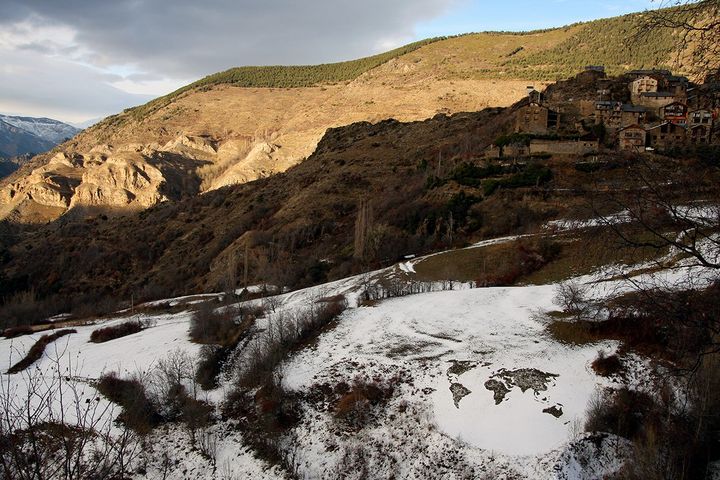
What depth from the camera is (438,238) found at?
3912cm

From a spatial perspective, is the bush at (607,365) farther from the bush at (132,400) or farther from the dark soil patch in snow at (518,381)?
the bush at (132,400)

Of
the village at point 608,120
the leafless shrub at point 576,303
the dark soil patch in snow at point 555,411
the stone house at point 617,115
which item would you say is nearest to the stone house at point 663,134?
the village at point 608,120

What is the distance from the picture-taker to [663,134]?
4603 cm

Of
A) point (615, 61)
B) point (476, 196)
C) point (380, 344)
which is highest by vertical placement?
point (615, 61)

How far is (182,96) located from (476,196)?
185676 millimetres

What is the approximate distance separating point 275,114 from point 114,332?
480ft

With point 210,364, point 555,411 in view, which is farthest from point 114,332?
point 555,411

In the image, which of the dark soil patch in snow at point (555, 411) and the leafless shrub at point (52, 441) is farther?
the dark soil patch in snow at point (555, 411)

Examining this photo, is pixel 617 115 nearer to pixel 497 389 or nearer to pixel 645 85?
pixel 645 85

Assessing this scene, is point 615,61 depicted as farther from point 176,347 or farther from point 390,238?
point 176,347

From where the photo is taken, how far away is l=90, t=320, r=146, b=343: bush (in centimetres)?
3064

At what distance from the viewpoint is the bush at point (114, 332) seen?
30.6 m

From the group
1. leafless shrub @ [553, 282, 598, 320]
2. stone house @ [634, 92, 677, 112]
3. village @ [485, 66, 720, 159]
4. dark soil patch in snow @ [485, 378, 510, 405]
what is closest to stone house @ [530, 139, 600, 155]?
village @ [485, 66, 720, 159]

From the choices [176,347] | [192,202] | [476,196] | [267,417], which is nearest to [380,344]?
[267,417]
